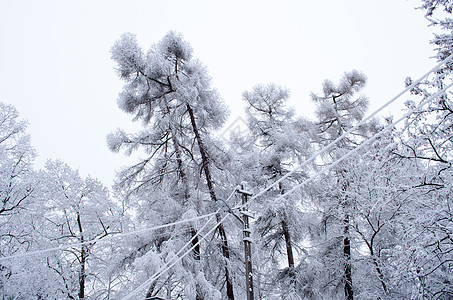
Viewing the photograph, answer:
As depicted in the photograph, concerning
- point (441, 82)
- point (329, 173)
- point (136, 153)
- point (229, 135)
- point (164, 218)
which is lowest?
point (441, 82)

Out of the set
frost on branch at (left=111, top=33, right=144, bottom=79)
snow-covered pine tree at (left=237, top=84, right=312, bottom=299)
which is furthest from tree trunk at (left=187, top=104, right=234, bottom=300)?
frost on branch at (left=111, top=33, right=144, bottom=79)

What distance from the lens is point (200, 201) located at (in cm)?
912

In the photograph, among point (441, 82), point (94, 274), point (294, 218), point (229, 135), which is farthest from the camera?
point (229, 135)

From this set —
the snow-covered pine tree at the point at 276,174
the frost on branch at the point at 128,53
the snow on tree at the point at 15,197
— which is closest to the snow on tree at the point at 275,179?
the snow-covered pine tree at the point at 276,174

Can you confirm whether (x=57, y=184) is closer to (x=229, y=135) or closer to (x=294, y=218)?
(x=229, y=135)

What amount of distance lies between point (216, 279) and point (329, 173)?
6088mm

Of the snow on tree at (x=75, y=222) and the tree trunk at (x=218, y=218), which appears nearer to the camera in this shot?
the tree trunk at (x=218, y=218)

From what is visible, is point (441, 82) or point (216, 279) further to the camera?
point (216, 279)

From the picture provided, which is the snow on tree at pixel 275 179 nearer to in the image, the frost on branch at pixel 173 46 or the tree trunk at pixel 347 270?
the tree trunk at pixel 347 270

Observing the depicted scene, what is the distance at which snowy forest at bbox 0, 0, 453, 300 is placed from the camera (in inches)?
346

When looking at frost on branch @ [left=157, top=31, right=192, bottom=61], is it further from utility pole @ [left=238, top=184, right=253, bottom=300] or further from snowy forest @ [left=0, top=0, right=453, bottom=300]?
utility pole @ [left=238, top=184, right=253, bottom=300]

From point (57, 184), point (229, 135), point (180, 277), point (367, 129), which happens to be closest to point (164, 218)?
point (180, 277)

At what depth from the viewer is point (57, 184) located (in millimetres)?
12227

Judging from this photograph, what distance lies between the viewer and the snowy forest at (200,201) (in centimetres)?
879
